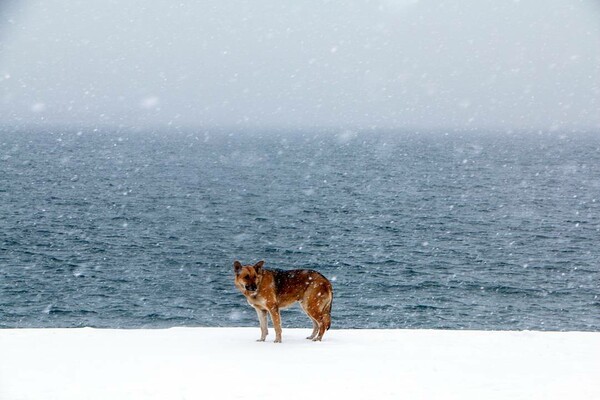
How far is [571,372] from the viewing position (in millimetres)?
10039

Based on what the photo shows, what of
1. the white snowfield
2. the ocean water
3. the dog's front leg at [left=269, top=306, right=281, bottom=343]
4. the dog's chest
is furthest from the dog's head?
the ocean water

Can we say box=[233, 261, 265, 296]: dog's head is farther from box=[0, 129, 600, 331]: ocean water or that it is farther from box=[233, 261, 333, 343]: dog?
box=[0, 129, 600, 331]: ocean water

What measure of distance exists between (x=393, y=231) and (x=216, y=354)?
170 feet

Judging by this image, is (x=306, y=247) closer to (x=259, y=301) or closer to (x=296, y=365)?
(x=259, y=301)

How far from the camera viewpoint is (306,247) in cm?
5388

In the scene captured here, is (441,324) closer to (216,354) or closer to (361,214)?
(216,354)

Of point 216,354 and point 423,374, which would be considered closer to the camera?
point 423,374

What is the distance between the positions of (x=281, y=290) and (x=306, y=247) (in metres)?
42.4

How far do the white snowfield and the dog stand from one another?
576 mm

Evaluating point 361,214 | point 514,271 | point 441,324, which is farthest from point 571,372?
point 361,214

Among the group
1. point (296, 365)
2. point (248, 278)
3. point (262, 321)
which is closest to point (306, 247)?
point (262, 321)

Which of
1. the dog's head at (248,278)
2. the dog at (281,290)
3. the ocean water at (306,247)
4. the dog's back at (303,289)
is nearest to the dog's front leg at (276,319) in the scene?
the dog at (281,290)

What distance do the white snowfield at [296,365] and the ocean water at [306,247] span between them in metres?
23.4

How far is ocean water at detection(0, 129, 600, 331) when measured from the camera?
38.3 metres
